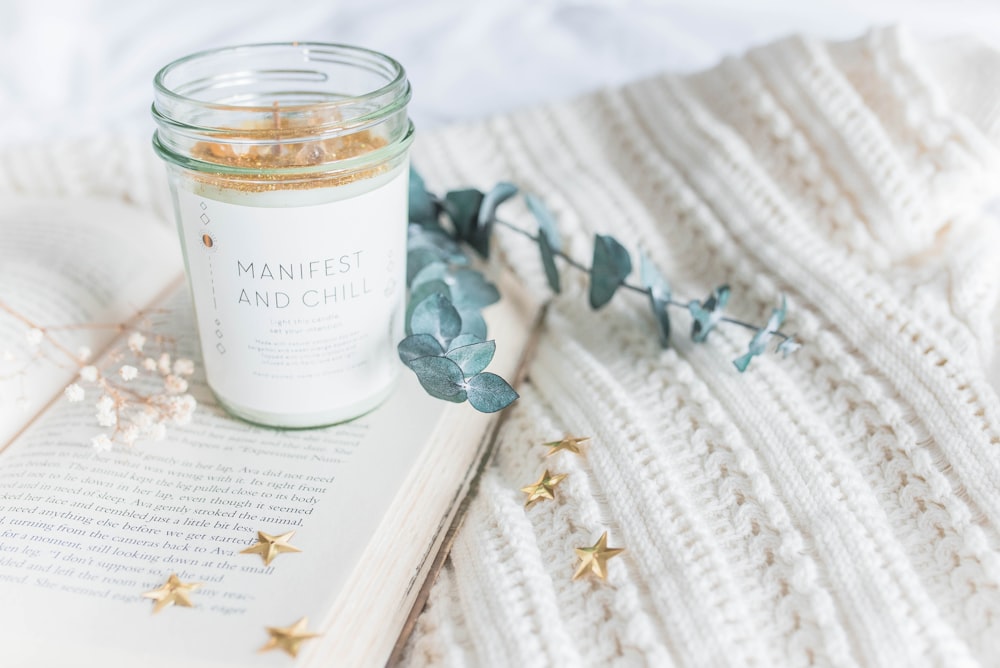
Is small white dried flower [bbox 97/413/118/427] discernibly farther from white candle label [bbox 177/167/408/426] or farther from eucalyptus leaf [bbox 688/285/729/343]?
eucalyptus leaf [bbox 688/285/729/343]

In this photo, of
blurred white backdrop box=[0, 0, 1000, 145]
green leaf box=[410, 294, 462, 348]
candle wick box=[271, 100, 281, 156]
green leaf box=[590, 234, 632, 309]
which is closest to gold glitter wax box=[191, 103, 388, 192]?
candle wick box=[271, 100, 281, 156]

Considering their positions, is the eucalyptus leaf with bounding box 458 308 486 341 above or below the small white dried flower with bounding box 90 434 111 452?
above

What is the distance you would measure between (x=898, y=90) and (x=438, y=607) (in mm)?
557

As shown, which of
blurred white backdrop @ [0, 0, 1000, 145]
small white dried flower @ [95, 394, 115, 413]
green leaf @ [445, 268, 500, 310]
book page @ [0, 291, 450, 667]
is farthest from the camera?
blurred white backdrop @ [0, 0, 1000, 145]

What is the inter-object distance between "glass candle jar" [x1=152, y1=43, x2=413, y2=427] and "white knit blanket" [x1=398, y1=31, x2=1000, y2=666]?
141 mm

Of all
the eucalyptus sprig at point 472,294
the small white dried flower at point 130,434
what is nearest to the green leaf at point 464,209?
the eucalyptus sprig at point 472,294

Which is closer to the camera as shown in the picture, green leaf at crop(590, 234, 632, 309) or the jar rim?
the jar rim

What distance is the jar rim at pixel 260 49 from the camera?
0.48 m

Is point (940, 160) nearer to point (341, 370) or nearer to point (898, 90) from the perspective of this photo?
point (898, 90)

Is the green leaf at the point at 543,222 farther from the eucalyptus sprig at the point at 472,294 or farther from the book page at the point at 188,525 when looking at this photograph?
the book page at the point at 188,525

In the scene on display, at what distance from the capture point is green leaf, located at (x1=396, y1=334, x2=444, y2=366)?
57 cm

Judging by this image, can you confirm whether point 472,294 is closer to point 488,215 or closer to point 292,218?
point 488,215

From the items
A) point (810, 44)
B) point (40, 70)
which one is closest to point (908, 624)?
point (810, 44)

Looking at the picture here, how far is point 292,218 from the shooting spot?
0.49 metres
